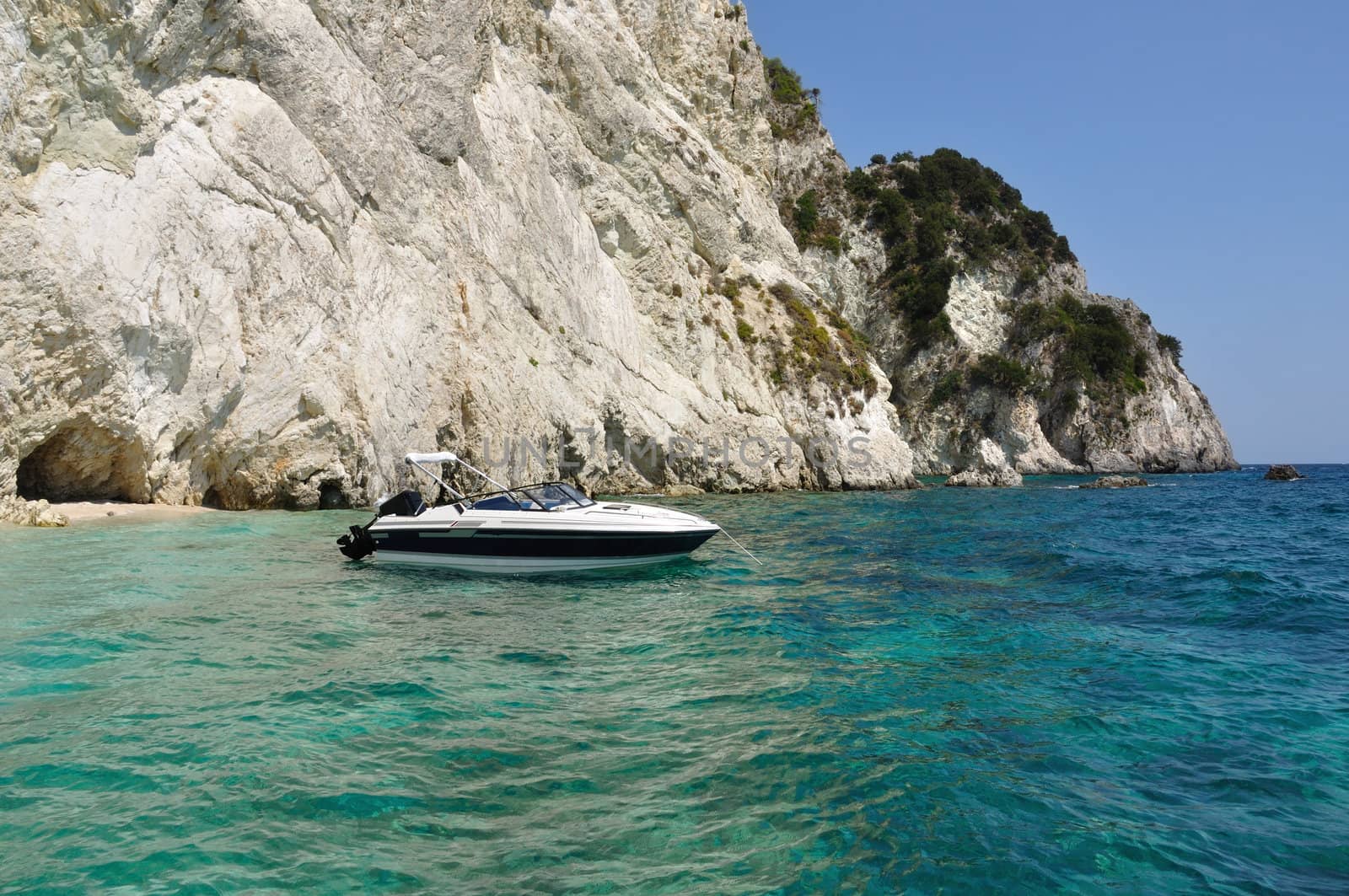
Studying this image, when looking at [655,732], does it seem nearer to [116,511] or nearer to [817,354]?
[116,511]

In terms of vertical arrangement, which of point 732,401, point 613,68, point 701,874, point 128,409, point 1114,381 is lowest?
point 701,874

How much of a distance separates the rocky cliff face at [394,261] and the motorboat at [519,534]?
24.8 ft

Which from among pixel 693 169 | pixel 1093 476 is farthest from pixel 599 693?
pixel 1093 476

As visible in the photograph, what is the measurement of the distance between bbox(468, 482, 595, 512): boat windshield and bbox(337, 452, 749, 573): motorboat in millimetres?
17

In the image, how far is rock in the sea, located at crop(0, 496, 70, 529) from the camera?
51.3 feet

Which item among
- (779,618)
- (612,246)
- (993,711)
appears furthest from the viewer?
(612,246)

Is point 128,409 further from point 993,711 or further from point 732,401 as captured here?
point 732,401

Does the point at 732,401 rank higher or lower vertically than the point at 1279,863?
higher

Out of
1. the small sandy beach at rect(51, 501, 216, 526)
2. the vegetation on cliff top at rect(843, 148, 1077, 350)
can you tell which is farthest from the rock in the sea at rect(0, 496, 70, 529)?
the vegetation on cliff top at rect(843, 148, 1077, 350)

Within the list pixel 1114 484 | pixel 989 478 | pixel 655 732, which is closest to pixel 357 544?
pixel 655 732

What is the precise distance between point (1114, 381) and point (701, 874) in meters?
78.0

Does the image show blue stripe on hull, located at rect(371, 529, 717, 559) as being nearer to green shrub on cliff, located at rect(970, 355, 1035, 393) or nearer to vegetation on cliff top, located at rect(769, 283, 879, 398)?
vegetation on cliff top, located at rect(769, 283, 879, 398)

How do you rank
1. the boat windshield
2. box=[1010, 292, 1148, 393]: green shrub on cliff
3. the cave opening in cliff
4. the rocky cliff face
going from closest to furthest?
the boat windshield → the rocky cliff face → the cave opening in cliff → box=[1010, 292, 1148, 393]: green shrub on cliff

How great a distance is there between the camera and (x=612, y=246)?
3794cm
